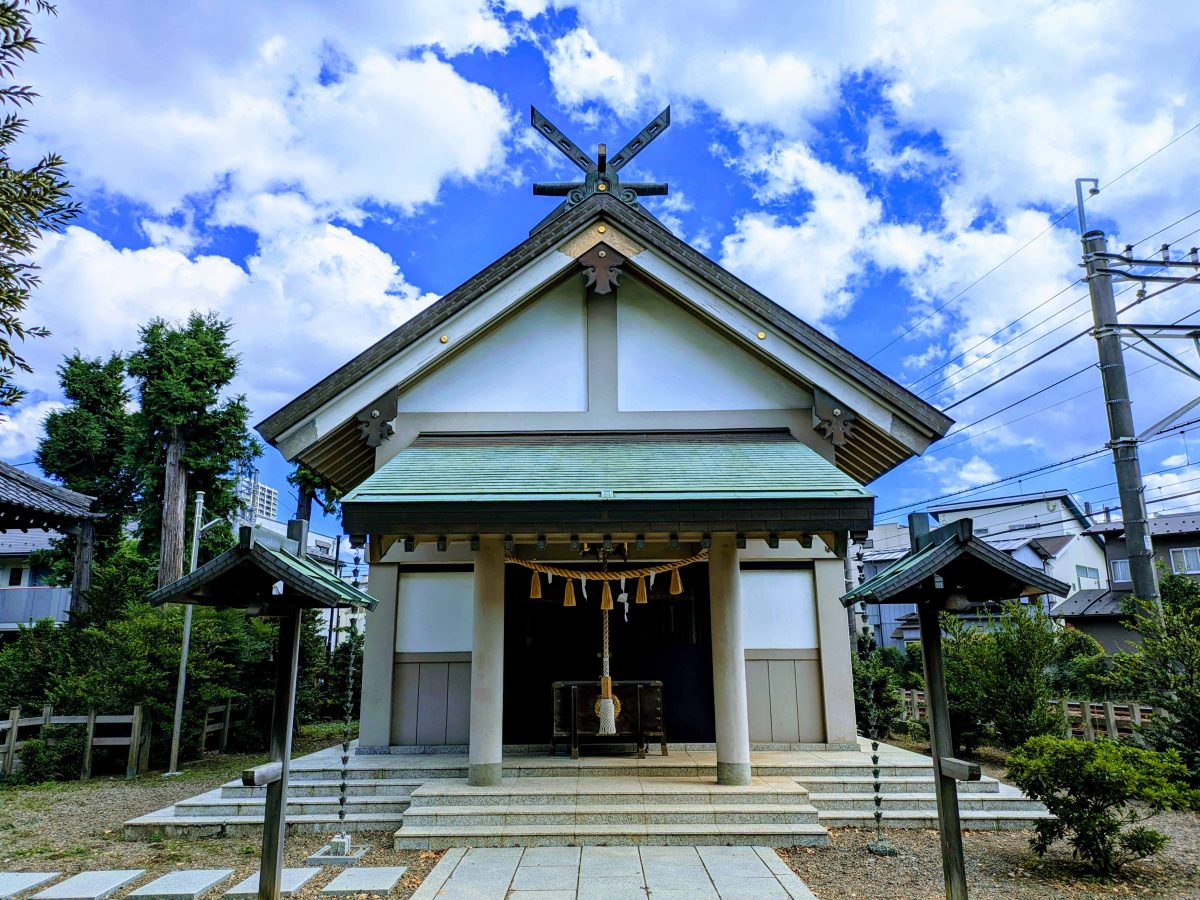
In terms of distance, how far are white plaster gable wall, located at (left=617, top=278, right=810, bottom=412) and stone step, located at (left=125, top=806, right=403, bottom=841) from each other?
541 centimetres

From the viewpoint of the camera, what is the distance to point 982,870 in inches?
238

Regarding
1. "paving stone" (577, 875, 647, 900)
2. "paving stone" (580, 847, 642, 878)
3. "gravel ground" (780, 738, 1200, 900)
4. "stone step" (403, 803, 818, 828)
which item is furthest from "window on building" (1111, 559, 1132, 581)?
"paving stone" (577, 875, 647, 900)

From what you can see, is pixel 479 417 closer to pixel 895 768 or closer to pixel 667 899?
pixel 667 899

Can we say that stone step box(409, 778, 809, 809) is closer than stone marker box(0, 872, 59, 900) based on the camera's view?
No

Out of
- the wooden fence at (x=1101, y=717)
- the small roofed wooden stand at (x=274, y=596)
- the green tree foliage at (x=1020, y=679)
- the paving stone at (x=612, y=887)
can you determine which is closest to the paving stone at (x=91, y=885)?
the small roofed wooden stand at (x=274, y=596)

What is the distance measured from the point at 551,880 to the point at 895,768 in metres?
4.32

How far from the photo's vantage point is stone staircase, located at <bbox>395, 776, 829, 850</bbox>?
6613mm

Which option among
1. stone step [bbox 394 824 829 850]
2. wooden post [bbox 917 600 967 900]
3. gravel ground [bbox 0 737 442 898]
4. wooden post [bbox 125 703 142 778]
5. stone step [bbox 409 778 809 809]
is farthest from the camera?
wooden post [bbox 125 703 142 778]

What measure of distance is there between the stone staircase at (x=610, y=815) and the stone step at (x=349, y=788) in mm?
408

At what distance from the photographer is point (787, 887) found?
5473mm

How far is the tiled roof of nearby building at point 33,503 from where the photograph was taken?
→ 425 inches

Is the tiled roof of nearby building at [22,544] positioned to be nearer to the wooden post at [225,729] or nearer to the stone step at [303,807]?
the wooden post at [225,729]

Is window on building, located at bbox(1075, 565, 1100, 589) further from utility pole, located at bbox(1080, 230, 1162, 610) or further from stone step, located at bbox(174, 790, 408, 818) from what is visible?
stone step, located at bbox(174, 790, 408, 818)

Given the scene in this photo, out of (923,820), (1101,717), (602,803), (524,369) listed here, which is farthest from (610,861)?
(1101,717)
